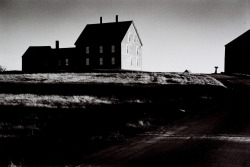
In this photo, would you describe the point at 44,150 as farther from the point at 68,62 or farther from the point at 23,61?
the point at 23,61

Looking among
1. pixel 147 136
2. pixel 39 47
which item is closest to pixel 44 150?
pixel 147 136

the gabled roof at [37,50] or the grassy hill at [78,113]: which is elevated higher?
the gabled roof at [37,50]

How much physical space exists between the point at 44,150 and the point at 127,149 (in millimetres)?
2652

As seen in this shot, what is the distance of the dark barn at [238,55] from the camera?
2091 inches

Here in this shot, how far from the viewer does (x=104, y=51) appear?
205ft

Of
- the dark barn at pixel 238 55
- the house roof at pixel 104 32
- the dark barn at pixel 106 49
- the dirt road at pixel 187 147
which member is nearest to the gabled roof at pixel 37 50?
the dark barn at pixel 106 49

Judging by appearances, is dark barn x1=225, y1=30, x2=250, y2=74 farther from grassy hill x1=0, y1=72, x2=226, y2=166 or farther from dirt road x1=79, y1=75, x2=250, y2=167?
dirt road x1=79, y1=75, x2=250, y2=167

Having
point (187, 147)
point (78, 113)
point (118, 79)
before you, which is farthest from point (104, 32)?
point (187, 147)

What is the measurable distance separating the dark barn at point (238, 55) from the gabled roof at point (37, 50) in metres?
41.1

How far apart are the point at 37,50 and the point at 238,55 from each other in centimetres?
4699

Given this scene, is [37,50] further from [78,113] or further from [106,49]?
[78,113]

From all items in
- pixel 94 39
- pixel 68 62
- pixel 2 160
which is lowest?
pixel 2 160

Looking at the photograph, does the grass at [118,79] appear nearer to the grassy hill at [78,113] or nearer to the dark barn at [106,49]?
the grassy hill at [78,113]

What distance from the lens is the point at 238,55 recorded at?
2202 inches
